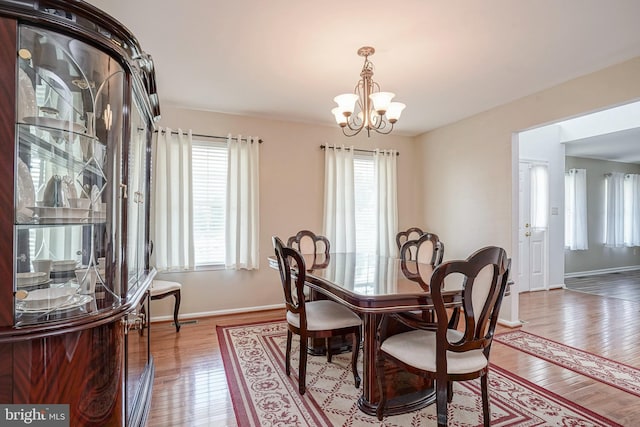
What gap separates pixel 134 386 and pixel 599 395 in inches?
117

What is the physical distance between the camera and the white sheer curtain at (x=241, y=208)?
4051 millimetres

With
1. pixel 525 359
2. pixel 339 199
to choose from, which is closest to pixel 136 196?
pixel 339 199

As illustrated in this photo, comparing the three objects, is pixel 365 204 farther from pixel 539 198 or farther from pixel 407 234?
pixel 539 198

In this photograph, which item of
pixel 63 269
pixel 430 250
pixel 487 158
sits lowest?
pixel 430 250

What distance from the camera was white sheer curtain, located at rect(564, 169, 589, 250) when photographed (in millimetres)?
6344

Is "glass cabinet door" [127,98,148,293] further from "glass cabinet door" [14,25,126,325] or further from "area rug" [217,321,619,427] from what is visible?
"area rug" [217,321,619,427]

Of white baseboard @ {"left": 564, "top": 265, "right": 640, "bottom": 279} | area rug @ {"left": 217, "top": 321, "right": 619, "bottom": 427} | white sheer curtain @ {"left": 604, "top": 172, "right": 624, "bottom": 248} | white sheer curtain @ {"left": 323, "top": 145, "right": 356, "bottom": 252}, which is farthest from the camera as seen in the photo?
white sheer curtain @ {"left": 604, "top": 172, "right": 624, "bottom": 248}

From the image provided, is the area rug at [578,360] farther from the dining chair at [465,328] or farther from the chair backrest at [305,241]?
the chair backrest at [305,241]

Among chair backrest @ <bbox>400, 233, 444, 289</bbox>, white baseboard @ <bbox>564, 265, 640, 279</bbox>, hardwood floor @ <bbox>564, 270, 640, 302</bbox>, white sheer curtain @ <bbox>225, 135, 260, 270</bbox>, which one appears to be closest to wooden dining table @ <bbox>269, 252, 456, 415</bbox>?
chair backrest @ <bbox>400, 233, 444, 289</bbox>

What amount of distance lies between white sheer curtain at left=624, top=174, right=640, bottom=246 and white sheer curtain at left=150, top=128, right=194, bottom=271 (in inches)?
349

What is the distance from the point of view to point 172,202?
3811 mm

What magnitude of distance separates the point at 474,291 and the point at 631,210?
823 cm

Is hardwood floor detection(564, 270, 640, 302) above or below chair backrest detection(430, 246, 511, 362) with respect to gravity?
below

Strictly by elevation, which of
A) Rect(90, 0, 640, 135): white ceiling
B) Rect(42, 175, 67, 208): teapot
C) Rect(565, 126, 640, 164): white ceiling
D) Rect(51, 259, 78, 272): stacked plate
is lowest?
Rect(51, 259, 78, 272): stacked plate
